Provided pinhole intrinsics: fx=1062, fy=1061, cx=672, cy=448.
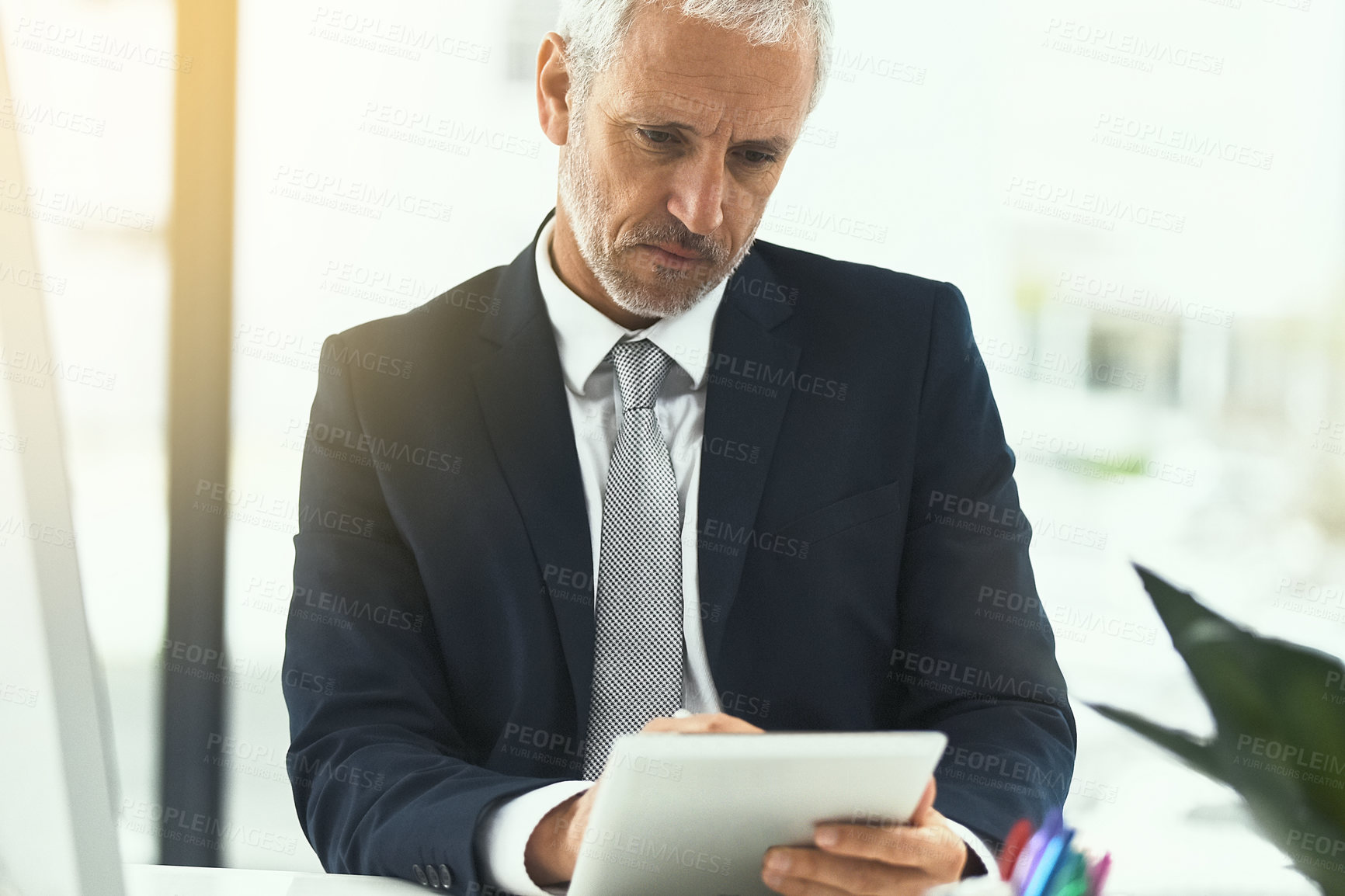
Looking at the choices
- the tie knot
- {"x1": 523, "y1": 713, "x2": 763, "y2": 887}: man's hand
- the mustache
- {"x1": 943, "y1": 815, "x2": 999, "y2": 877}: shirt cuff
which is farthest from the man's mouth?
{"x1": 943, "y1": 815, "x2": 999, "y2": 877}: shirt cuff

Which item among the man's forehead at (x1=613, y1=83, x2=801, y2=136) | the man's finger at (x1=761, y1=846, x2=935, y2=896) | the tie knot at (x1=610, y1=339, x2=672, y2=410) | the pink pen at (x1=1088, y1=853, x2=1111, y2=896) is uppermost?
the man's forehead at (x1=613, y1=83, x2=801, y2=136)

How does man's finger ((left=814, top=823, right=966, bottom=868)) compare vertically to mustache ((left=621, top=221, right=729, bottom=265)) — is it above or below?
below

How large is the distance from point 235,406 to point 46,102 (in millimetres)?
697

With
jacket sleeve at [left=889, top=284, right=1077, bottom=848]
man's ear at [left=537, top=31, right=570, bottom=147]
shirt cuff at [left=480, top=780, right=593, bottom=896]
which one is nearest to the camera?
shirt cuff at [left=480, top=780, right=593, bottom=896]

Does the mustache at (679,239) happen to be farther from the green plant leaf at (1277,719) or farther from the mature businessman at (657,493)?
the green plant leaf at (1277,719)

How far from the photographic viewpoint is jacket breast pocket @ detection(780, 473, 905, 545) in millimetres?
1352

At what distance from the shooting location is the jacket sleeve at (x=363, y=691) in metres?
1.04

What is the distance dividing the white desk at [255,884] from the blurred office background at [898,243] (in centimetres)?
131

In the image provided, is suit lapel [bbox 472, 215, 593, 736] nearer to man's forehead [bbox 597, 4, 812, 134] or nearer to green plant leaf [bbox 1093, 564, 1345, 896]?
man's forehead [bbox 597, 4, 812, 134]

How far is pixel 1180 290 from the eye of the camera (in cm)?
243

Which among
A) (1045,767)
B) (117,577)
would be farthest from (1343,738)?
(117,577)

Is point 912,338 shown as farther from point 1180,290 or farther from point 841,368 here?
point 1180,290

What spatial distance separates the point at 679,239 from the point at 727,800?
0.78 metres

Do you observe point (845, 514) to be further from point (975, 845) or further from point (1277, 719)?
point (1277, 719)
